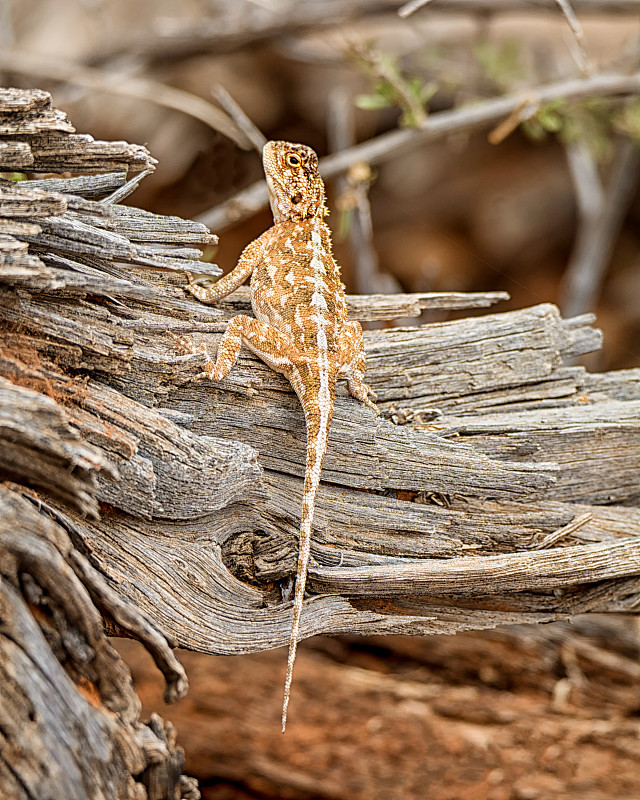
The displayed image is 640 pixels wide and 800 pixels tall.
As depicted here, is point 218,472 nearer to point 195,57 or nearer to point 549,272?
point 195,57

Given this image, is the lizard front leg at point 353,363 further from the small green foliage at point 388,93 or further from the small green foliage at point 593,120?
the small green foliage at point 593,120

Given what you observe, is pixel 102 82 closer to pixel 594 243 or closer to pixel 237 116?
pixel 237 116

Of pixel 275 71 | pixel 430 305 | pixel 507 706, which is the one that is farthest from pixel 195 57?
pixel 507 706

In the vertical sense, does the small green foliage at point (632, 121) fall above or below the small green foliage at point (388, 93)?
above

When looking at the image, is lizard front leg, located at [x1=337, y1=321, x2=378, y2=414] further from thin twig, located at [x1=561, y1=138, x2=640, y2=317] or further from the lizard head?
thin twig, located at [x1=561, y1=138, x2=640, y2=317]

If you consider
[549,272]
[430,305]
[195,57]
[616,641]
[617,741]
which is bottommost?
[617,741]

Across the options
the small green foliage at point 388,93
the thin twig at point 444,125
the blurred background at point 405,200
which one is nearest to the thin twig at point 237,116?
the blurred background at point 405,200

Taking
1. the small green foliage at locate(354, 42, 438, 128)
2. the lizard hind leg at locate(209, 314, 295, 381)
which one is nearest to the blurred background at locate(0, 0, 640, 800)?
the small green foliage at locate(354, 42, 438, 128)
